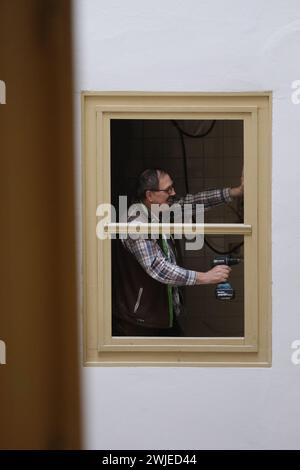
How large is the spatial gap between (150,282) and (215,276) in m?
0.27

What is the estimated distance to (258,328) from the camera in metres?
2.77

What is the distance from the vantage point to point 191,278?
2.77 metres

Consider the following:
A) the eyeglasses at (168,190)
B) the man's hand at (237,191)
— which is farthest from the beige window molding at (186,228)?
the eyeglasses at (168,190)

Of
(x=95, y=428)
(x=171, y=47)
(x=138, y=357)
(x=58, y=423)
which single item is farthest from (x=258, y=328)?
(x=58, y=423)

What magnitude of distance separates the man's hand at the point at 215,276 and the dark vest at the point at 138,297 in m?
0.16

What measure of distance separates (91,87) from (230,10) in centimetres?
63

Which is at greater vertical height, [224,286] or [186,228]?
[186,228]

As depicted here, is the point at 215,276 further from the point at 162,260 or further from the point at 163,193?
the point at 163,193

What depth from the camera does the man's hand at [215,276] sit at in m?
2.76

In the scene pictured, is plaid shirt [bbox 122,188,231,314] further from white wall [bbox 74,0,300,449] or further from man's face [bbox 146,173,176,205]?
white wall [bbox 74,0,300,449]

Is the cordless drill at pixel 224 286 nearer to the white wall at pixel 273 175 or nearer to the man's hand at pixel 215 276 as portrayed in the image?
the man's hand at pixel 215 276

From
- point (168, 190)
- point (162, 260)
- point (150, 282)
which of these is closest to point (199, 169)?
point (168, 190)

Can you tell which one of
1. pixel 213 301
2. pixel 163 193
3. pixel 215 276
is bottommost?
pixel 213 301

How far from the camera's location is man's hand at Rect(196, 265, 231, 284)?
276 centimetres
